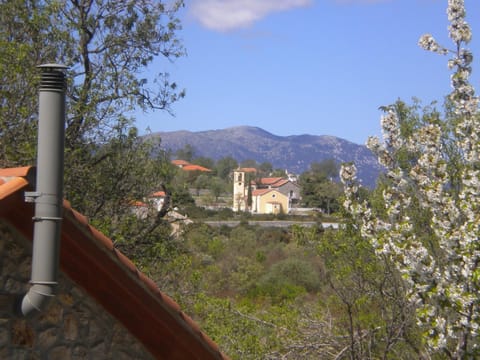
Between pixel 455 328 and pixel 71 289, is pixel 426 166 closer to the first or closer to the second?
pixel 455 328

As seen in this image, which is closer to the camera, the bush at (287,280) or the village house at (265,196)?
the bush at (287,280)

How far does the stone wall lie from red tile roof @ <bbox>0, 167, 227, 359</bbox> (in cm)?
7

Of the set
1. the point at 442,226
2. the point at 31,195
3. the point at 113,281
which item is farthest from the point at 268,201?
the point at 31,195

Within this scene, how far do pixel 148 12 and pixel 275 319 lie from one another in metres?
5.72

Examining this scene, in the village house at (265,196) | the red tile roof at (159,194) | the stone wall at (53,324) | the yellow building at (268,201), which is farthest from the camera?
the yellow building at (268,201)

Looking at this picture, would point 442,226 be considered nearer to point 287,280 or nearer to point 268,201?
point 287,280

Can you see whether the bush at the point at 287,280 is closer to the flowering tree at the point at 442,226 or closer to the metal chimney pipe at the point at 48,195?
the flowering tree at the point at 442,226

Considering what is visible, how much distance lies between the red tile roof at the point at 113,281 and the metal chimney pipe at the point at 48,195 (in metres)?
0.17

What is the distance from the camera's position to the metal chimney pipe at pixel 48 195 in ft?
13.3

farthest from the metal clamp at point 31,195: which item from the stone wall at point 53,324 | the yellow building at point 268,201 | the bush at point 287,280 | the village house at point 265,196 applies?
the yellow building at point 268,201

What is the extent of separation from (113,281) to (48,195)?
2.71 feet

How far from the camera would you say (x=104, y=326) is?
15.4 ft

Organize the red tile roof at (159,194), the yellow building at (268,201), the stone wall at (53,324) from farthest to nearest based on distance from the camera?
the yellow building at (268,201) → the red tile roof at (159,194) → the stone wall at (53,324)

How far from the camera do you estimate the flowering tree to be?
7.38 m
